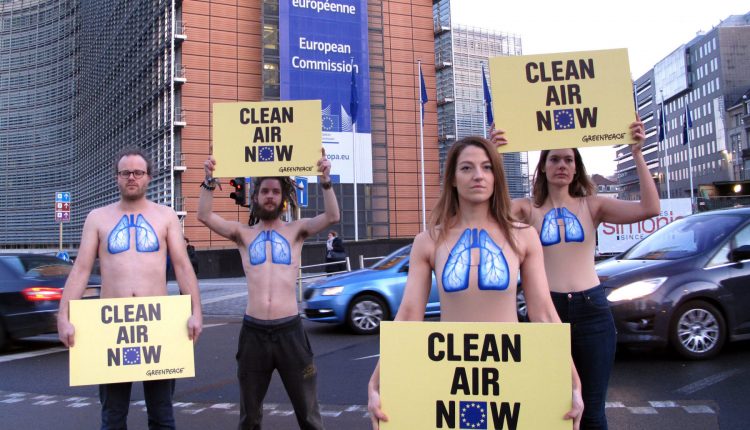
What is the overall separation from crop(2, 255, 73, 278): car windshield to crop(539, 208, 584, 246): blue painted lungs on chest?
781cm

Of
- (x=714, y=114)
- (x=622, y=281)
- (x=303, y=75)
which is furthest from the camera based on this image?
(x=714, y=114)

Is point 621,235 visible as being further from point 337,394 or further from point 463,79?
point 463,79

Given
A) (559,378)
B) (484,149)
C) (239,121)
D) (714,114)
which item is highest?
(714,114)

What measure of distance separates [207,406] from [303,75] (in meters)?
33.3

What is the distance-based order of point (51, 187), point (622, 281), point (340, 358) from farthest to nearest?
point (51, 187) → point (340, 358) → point (622, 281)

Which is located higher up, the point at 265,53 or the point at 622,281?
the point at 265,53

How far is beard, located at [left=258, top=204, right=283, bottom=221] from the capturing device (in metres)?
3.50

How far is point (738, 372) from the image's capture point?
5.98 metres

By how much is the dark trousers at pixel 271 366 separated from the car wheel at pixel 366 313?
20.7 feet

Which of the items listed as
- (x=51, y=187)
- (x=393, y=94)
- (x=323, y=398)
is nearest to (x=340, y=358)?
(x=323, y=398)

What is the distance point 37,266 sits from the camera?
8.99m

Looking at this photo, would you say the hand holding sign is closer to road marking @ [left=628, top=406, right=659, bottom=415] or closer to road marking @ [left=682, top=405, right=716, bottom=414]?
road marking @ [left=628, top=406, right=659, bottom=415]

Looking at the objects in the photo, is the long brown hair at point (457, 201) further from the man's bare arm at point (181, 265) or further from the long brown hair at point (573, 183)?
the man's bare arm at point (181, 265)

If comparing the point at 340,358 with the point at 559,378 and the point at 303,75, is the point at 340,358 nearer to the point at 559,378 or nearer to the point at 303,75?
the point at 559,378
